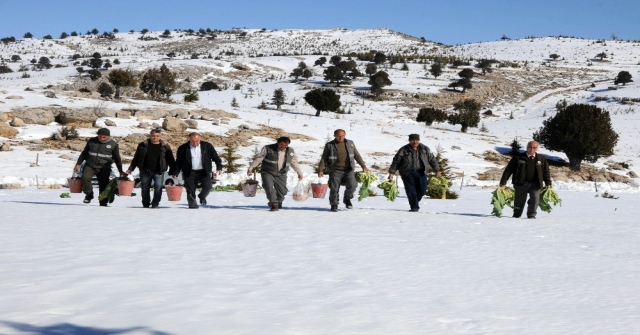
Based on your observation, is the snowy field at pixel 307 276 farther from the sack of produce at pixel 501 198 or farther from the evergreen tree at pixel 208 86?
the evergreen tree at pixel 208 86

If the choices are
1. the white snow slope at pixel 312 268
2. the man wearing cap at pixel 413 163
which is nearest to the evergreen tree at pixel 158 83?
the white snow slope at pixel 312 268

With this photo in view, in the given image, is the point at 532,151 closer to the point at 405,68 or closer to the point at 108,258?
the point at 108,258

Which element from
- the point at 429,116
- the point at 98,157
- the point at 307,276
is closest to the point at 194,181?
the point at 98,157

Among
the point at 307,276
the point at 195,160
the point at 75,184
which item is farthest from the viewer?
the point at 75,184

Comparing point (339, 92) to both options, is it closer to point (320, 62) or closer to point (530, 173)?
point (320, 62)

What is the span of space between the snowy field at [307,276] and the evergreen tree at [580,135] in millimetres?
27687

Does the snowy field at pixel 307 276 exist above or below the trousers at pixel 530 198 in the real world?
below

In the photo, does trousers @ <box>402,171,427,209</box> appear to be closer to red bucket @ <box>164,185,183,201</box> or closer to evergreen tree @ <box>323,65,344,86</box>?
red bucket @ <box>164,185,183,201</box>

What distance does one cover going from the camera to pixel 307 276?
627 cm

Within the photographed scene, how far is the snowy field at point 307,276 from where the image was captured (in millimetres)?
4605

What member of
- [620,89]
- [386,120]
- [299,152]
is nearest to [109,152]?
[299,152]

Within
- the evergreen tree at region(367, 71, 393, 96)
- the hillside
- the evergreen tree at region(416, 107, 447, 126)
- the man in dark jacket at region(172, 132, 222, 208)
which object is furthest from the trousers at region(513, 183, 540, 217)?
the evergreen tree at region(367, 71, 393, 96)

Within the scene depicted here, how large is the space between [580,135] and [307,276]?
114ft

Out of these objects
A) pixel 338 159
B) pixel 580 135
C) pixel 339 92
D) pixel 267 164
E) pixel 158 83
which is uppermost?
pixel 339 92
